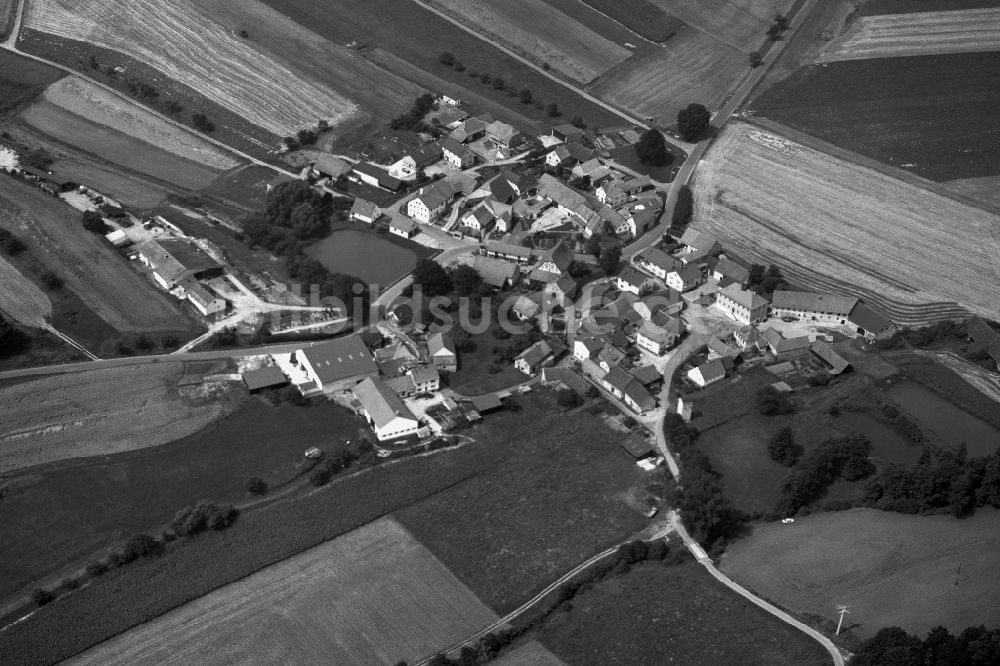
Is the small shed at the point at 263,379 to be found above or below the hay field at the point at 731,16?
below

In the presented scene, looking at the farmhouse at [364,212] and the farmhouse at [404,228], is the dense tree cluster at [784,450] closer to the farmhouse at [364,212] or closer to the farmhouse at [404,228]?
the farmhouse at [404,228]

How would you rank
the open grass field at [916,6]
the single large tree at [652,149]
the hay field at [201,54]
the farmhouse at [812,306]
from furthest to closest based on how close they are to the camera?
1. the open grass field at [916,6]
2. the hay field at [201,54]
3. the single large tree at [652,149]
4. the farmhouse at [812,306]

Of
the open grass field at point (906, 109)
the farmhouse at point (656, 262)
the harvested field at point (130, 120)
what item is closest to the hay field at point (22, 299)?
the harvested field at point (130, 120)

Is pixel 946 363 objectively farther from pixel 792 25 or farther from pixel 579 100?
pixel 792 25

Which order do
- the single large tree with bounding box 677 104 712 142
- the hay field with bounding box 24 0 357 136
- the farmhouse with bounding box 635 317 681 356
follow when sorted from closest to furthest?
the farmhouse with bounding box 635 317 681 356, the single large tree with bounding box 677 104 712 142, the hay field with bounding box 24 0 357 136

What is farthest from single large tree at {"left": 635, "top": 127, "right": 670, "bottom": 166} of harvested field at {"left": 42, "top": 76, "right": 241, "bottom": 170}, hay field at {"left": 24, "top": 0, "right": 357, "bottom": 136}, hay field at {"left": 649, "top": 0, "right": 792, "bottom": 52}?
harvested field at {"left": 42, "top": 76, "right": 241, "bottom": 170}

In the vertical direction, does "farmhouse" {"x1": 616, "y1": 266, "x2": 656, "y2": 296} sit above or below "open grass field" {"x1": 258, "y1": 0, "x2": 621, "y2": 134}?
below

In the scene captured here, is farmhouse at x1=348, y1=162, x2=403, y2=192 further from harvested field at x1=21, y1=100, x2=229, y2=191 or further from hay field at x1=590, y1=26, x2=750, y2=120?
hay field at x1=590, y1=26, x2=750, y2=120
